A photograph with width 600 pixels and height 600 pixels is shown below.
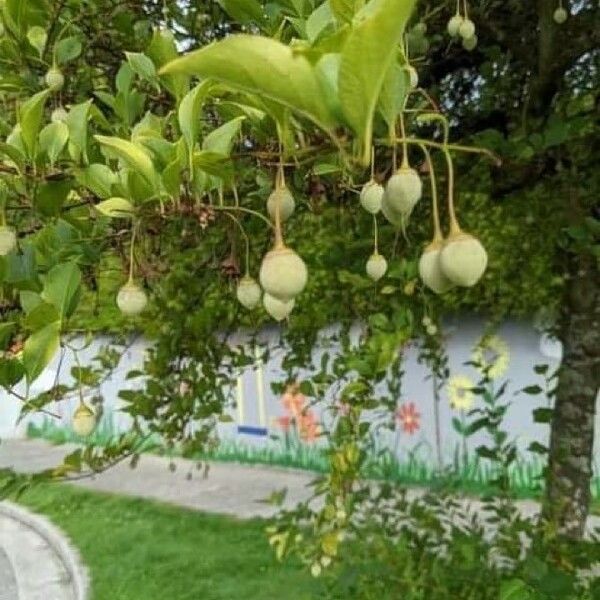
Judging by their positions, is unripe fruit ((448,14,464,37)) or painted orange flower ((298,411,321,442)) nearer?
unripe fruit ((448,14,464,37))

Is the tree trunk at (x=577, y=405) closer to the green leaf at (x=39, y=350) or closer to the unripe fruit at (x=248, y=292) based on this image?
the unripe fruit at (x=248, y=292)

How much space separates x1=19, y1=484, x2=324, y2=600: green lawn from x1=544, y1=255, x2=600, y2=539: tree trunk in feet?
3.09

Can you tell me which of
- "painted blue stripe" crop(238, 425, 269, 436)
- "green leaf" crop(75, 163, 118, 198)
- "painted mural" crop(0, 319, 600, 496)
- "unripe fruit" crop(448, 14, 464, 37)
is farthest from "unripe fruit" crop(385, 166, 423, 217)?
"painted blue stripe" crop(238, 425, 269, 436)

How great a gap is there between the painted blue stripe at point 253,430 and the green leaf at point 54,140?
6910mm

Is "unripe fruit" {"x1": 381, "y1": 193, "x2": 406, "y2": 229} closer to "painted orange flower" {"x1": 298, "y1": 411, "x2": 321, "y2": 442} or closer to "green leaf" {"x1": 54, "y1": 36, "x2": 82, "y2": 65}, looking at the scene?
"green leaf" {"x1": 54, "y1": 36, "x2": 82, "y2": 65}

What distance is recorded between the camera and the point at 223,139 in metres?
0.86

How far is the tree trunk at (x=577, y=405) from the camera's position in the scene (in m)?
2.74

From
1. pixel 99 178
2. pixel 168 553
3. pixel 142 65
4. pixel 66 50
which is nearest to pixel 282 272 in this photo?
pixel 99 178

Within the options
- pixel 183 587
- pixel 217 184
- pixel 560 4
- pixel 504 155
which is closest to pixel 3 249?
pixel 217 184

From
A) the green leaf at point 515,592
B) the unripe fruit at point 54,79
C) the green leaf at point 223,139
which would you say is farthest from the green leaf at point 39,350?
the green leaf at point 515,592

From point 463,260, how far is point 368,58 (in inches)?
8.4

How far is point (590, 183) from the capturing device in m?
2.42

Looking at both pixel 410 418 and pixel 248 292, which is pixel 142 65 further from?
pixel 410 418

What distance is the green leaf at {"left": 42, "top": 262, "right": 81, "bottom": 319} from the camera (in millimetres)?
1005
